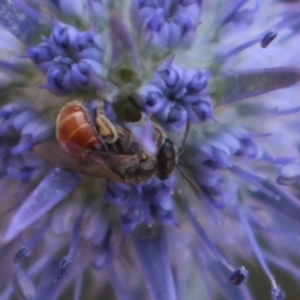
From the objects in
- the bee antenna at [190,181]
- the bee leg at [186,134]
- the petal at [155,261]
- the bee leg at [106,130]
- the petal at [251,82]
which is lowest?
the petal at [155,261]

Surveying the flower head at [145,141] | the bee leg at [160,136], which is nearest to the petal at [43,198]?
the flower head at [145,141]

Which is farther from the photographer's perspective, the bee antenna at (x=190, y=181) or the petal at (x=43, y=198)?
the bee antenna at (x=190, y=181)

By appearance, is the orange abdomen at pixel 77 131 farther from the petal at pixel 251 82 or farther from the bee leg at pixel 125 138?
the petal at pixel 251 82

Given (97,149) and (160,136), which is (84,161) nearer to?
(97,149)

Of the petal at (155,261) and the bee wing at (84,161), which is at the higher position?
the bee wing at (84,161)

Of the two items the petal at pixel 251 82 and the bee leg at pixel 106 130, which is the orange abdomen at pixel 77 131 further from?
the petal at pixel 251 82

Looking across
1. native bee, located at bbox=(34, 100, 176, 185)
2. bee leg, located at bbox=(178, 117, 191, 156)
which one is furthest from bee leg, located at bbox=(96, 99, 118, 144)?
bee leg, located at bbox=(178, 117, 191, 156)

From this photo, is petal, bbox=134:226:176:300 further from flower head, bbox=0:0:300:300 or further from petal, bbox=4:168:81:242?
petal, bbox=4:168:81:242

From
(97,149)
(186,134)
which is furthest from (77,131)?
(186,134)

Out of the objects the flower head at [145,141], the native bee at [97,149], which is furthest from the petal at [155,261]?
the native bee at [97,149]
